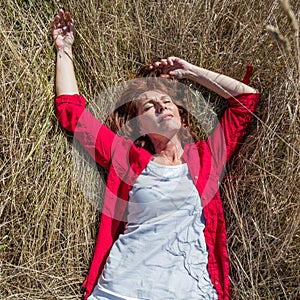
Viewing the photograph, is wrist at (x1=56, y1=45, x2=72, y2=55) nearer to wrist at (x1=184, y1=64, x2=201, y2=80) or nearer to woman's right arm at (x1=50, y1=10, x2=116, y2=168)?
woman's right arm at (x1=50, y1=10, x2=116, y2=168)

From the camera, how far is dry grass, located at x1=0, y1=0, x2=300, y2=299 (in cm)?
211

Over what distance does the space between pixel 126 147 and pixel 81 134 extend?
0.23m

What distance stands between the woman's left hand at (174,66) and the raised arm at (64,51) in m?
0.44

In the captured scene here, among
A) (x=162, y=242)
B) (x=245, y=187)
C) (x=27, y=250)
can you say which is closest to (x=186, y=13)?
(x=245, y=187)

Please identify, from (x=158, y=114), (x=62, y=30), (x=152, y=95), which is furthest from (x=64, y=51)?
(x=158, y=114)

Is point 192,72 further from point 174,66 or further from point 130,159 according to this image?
point 130,159

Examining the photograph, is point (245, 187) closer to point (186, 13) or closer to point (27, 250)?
→ point (186, 13)

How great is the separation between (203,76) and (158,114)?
34 centimetres

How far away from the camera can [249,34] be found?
2287 mm

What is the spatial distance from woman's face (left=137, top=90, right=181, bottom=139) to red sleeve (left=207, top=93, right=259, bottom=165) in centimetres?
23

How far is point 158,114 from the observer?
83.3 inches

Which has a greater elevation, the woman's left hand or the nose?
the woman's left hand

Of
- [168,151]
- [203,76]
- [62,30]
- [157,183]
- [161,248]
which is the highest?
[62,30]

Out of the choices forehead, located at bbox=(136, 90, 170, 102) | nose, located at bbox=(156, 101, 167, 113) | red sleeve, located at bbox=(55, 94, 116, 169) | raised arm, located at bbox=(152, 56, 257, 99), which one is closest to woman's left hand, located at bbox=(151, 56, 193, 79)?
raised arm, located at bbox=(152, 56, 257, 99)
